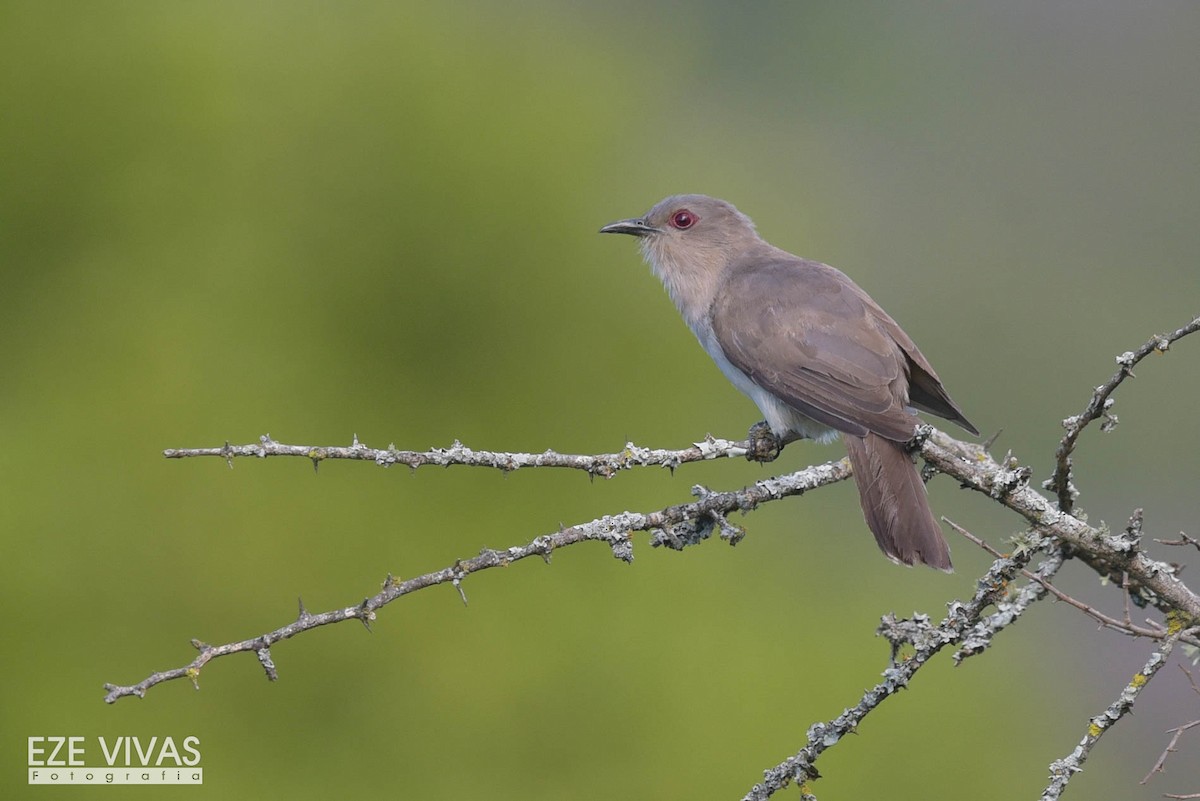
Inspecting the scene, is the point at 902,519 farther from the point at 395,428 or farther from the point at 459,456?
the point at 395,428

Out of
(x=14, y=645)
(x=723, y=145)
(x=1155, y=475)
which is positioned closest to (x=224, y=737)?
(x=14, y=645)

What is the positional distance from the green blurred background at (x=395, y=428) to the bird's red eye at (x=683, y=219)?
8.08 ft

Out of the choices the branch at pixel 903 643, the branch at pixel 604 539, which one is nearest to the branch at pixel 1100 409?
the branch at pixel 903 643

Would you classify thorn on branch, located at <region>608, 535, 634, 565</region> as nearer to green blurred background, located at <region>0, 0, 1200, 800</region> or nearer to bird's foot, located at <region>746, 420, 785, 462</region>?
bird's foot, located at <region>746, 420, 785, 462</region>

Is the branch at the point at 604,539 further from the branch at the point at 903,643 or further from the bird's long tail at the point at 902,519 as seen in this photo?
the branch at the point at 903,643

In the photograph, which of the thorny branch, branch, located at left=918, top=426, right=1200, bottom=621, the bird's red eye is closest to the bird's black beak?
the bird's red eye

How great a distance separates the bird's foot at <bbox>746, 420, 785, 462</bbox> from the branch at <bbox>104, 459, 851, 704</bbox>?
532 millimetres

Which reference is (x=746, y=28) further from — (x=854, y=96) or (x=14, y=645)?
(x=14, y=645)

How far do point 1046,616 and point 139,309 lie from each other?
438 inches

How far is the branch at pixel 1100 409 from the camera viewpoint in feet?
9.60

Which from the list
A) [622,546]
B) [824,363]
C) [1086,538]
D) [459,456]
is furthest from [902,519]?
[459,456]

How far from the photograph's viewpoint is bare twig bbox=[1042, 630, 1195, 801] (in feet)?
9.14

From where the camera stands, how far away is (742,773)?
23.9 feet

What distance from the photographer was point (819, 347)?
4805 mm
